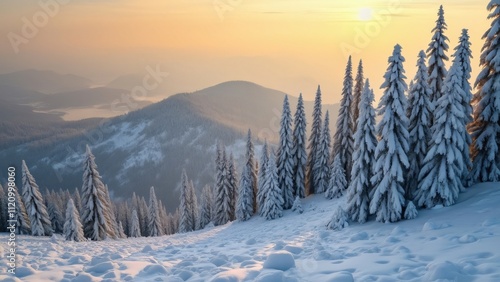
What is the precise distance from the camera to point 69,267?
32.6 feet

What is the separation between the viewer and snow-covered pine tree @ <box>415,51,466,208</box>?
1548 cm

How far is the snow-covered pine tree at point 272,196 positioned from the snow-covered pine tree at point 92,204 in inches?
791

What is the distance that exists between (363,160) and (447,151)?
4562mm

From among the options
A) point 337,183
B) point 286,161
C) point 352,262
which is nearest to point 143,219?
point 286,161

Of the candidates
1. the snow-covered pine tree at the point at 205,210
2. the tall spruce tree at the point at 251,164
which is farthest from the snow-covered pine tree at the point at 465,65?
the snow-covered pine tree at the point at 205,210

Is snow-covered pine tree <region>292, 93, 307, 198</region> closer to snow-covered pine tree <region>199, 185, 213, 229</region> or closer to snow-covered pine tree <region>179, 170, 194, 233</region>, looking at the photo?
snow-covered pine tree <region>199, 185, 213, 229</region>

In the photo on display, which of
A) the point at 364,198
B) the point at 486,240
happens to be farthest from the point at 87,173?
the point at 486,240

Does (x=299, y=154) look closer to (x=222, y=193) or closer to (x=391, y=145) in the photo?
(x=222, y=193)

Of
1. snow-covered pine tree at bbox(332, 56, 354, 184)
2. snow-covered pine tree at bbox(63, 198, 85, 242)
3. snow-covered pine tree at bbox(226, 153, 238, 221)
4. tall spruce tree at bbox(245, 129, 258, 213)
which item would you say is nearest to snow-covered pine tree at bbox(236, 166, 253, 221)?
tall spruce tree at bbox(245, 129, 258, 213)

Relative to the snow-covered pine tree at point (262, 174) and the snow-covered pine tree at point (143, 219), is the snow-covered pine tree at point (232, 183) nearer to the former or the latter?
the snow-covered pine tree at point (262, 174)

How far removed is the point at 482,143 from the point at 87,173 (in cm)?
3767

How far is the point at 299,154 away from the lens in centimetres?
4241

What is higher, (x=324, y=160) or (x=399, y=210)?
(x=324, y=160)

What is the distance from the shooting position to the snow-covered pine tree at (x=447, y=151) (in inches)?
609
